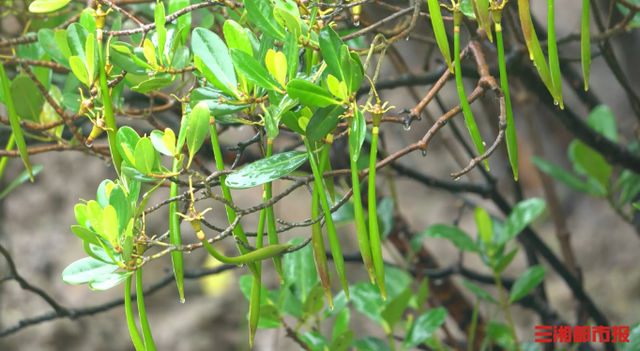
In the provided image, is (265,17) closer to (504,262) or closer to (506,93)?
(506,93)

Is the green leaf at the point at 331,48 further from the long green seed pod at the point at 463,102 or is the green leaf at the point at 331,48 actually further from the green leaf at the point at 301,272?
the green leaf at the point at 301,272

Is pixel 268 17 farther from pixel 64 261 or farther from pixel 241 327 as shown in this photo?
pixel 64 261

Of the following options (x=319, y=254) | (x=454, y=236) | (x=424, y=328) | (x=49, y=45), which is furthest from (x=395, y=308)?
(x=49, y=45)

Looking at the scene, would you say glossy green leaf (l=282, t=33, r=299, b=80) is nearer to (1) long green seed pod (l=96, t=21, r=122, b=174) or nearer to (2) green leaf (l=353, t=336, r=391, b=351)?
(1) long green seed pod (l=96, t=21, r=122, b=174)

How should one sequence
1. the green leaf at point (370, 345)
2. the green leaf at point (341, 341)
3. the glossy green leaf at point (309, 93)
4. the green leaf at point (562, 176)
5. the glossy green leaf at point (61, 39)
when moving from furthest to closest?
the green leaf at point (562, 176) < the green leaf at point (370, 345) < the green leaf at point (341, 341) < the glossy green leaf at point (61, 39) < the glossy green leaf at point (309, 93)

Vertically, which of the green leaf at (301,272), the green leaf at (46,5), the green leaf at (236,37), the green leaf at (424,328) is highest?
the green leaf at (46,5)

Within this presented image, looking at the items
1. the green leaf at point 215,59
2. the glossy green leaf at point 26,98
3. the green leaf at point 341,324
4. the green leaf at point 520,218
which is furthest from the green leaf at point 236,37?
the green leaf at point 520,218

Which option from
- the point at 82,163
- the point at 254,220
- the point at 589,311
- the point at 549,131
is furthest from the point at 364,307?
the point at 549,131

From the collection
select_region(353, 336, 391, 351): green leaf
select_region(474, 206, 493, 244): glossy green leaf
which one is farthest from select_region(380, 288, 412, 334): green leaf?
select_region(474, 206, 493, 244): glossy green leaf
